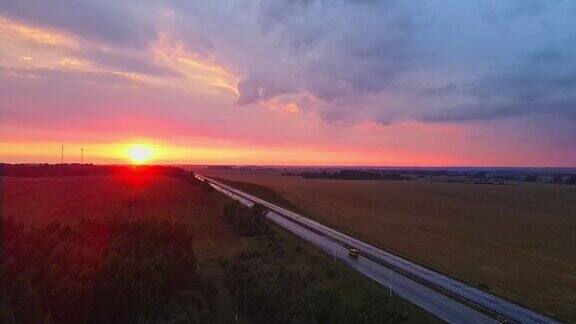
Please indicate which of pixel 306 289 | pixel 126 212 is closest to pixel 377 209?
pixel 126 212

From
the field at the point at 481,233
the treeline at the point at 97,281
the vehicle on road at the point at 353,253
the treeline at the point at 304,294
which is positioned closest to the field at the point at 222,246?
the treeline at the point at 304,294

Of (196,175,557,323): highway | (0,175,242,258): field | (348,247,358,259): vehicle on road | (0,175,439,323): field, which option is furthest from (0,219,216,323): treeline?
(0,175,242,258): field

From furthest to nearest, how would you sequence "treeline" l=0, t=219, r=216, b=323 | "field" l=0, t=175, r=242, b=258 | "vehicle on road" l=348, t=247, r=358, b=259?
"field" l=0, t=175, r=242, b=258 → "vehicle on road" l=348, t=247, r=358, b=259 → "treeline" l=0, t=219, r=216, b=323

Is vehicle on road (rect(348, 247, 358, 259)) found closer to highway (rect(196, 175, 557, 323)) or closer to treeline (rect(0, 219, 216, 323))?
highway (rect(196, 175, 557, 323))

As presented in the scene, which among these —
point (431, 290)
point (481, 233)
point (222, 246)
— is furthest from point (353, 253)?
point (481, 233)

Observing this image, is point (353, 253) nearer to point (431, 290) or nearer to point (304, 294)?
point (431, 290)

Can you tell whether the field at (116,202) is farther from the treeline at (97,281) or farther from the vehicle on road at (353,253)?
the treeline at (97,281)

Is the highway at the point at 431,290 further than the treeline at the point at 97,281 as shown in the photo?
Yes
